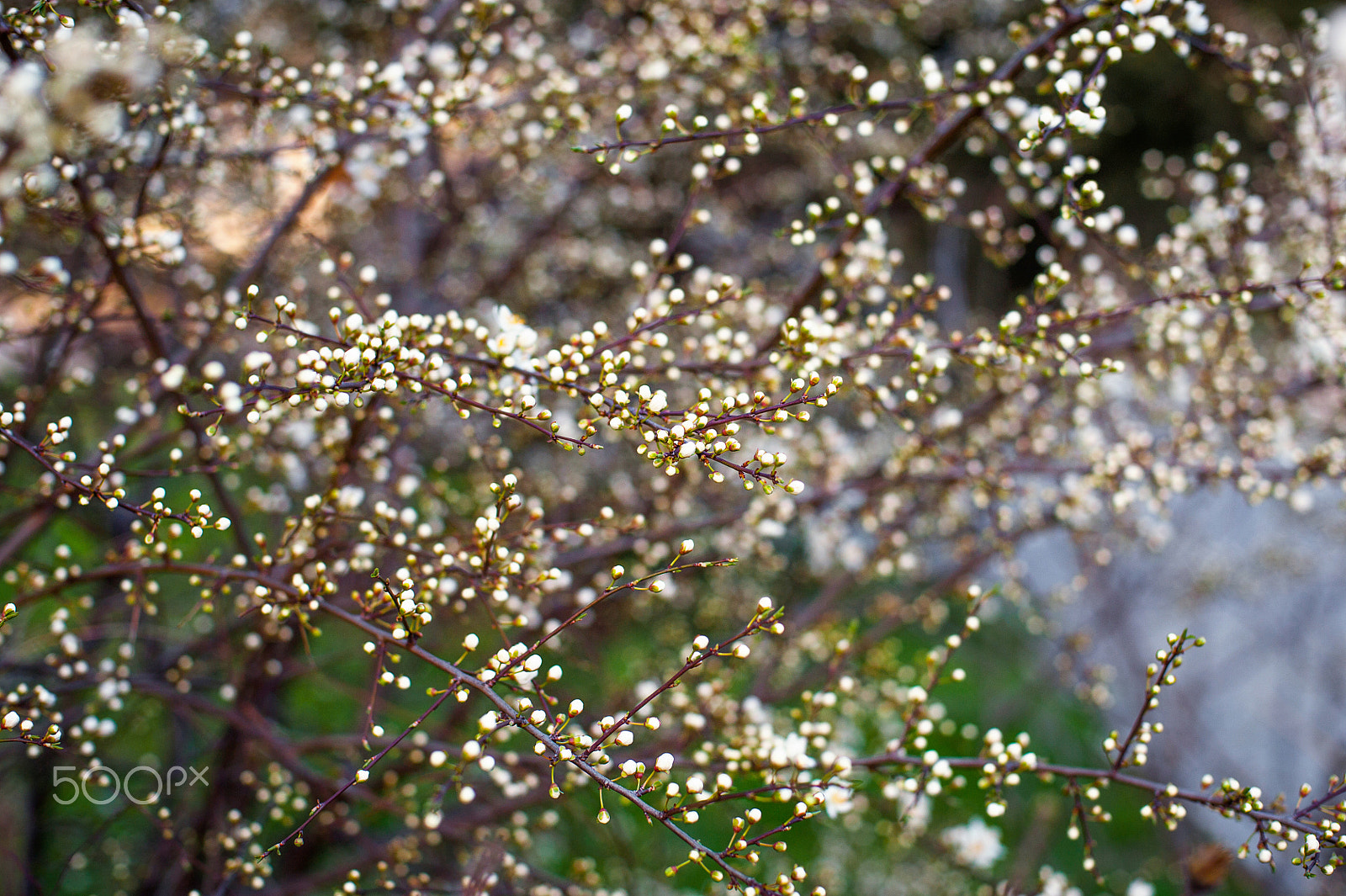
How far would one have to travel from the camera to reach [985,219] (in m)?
3.25

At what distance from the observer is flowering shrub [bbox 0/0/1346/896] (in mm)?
2340

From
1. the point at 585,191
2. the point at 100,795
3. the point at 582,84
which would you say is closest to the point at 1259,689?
the point at 585,191

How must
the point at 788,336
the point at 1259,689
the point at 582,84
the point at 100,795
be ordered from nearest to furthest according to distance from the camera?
the point at 788,336
the point at 582,84
the point at 100,795
the point at 1259,689

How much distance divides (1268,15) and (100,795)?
10788 mm

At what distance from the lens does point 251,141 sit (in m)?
3.57

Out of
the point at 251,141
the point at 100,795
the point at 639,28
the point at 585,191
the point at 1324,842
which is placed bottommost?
the point at 100,795

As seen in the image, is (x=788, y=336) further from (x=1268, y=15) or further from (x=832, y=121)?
(x=1268, y=15)

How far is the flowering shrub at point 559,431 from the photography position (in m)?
2.34

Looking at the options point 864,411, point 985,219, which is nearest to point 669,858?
point 864,411

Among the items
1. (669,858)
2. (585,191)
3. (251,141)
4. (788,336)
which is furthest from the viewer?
(585,191)

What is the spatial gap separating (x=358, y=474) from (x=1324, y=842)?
3.29m

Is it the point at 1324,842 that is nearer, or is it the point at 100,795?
the point at 1324,842

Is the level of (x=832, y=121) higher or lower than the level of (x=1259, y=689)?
lower

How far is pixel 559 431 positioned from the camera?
258 centimetres
